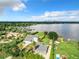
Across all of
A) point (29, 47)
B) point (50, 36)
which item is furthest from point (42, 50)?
point (50, 36)

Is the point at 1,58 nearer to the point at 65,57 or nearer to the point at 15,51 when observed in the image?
the point at 15,51

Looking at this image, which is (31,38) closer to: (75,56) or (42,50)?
(42,50)

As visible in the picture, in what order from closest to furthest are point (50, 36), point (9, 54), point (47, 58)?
point (47, 58) → point (9, 54) → point (50, 36)

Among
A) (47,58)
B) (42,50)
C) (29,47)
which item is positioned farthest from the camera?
(29,47)

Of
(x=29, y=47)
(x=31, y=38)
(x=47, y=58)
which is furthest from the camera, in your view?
(x=31, y=38)

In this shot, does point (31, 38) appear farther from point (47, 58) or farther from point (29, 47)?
point (47, 58)

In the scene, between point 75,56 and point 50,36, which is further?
point 50,36

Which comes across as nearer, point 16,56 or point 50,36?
point 16,56

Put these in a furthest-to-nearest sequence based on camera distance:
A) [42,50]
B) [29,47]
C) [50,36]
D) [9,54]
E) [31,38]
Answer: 1. [50,36]
2. [31,38]
3. [29,47]
4. [42,50]
5. [9,54]

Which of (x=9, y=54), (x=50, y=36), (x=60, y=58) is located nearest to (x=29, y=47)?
(x=9, y=54)
